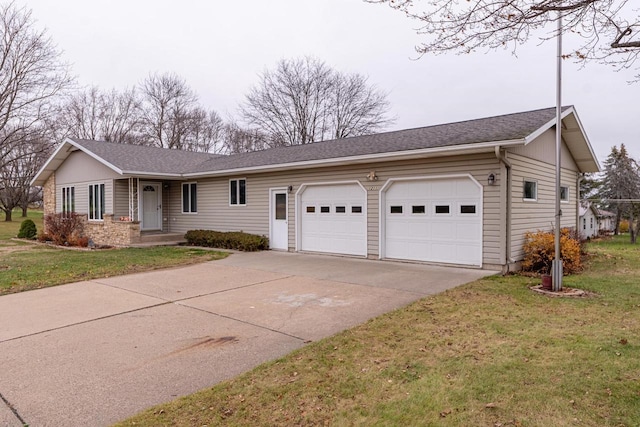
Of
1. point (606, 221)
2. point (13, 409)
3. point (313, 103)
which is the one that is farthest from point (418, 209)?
point (313, 103)

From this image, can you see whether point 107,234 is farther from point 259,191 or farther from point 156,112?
point 156,112

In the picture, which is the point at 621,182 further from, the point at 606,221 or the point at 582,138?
the point at 582,138

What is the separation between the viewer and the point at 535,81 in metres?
8.25


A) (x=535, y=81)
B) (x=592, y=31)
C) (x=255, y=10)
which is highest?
(x=255, y=10)

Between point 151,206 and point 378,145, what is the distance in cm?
1038

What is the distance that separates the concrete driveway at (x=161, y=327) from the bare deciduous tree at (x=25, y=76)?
1924 centimetres

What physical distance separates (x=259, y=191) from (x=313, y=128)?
60.6 ft

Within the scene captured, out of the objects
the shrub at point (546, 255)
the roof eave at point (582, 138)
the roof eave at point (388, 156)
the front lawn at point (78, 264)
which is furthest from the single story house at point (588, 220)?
the front lawn at point (78, 264)

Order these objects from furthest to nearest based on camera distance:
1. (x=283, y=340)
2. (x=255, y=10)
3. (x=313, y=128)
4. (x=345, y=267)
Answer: (x=313, y=128)
(x=345, y=267)
(x=255, y=10)
(x=283, y=340)

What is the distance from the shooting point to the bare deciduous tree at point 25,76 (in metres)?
21.6

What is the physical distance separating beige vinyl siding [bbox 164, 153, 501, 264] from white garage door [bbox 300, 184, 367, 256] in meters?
0.26

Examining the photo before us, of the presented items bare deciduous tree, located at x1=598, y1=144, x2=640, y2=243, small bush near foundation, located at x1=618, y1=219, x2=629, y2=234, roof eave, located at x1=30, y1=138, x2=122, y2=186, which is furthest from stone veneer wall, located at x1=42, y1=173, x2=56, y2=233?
small bush near foundation, located at x1=618, y1=219, x2=629, y2=234

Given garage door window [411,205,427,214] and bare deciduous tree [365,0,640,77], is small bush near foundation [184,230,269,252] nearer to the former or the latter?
garage door window [411,205,427,214]

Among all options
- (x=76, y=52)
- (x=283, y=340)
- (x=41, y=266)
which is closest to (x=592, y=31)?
(x=283, y=340)
